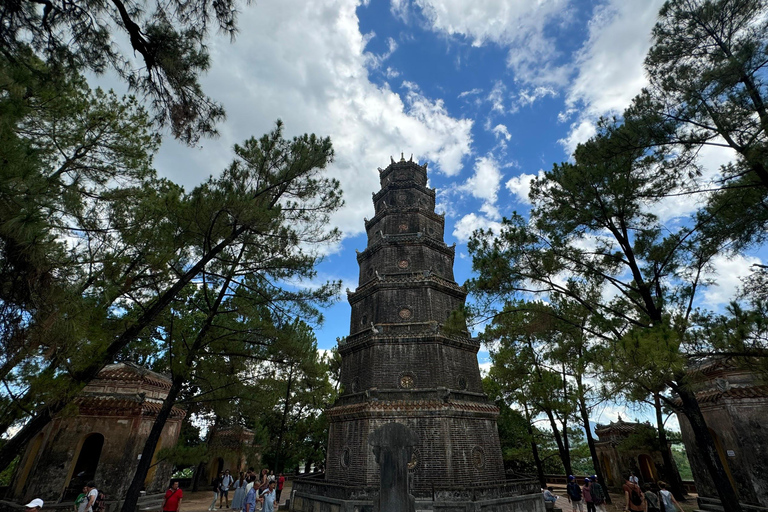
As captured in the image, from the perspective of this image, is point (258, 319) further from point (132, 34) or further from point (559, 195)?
point (559, 195)

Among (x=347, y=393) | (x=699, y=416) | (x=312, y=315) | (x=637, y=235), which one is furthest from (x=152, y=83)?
(x=347, y=393)

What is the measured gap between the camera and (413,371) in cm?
1476

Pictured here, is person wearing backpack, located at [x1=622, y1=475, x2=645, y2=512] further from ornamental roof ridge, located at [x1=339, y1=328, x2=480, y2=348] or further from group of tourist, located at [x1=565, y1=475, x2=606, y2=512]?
ornamental roof ridge, located at [x1=339, y1=328, x2=480, y2=348]

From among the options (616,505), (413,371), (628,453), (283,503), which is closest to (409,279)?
(413,371)

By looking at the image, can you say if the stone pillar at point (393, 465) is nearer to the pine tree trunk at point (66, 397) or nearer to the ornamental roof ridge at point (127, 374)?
the pine tree trunk at point (66, 397)

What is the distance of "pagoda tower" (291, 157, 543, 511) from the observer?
40.4ft

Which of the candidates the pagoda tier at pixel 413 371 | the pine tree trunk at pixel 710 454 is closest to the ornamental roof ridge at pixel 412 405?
the pagoda tier at pixel 413 371

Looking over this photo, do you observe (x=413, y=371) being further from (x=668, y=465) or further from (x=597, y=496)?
(x=668, y=465)

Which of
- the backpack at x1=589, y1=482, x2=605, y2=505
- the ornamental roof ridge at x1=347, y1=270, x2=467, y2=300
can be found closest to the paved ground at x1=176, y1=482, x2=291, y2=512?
the ornamental roof ridge at x1=347, y1=270, x2=467, y2=300

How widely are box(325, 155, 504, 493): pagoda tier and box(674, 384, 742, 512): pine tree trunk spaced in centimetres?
504

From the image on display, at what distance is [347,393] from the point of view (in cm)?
1566

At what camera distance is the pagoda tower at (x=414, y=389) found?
40.4ft

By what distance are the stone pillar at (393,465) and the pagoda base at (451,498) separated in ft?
13.4

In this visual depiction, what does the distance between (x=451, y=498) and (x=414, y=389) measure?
384 cm
